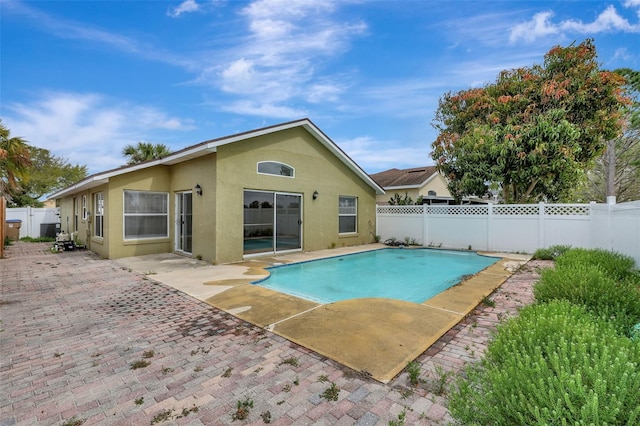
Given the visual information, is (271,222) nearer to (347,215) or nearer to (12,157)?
(347,215)

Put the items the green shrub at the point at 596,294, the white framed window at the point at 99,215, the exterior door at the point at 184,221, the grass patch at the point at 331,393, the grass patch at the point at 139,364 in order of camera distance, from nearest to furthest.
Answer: the grass patch at the point at 331,393
the grass patch at the point at 139,364
the green shrub at the point at 596,294
the exterior door at the point at 184,221
the white framed window at the point at 99,215

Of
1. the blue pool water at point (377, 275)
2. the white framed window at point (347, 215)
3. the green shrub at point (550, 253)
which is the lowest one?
the blue pool water at point (377, 275)

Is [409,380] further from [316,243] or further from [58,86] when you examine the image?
[58,86]

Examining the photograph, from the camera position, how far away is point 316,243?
13164 mm

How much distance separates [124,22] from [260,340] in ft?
36.6

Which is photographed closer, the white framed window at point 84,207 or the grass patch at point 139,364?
the grass patch at point 139,364

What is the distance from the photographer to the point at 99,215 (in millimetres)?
12062

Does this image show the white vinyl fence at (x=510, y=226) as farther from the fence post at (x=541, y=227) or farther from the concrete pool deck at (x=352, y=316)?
the concrete pool deck at (x=352, y=316)

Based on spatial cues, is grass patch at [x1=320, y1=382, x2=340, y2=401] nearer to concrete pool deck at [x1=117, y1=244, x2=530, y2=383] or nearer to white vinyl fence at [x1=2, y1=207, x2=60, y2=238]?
concrete pool deck at [x1=117, y1=244, x2=530, y2=383]

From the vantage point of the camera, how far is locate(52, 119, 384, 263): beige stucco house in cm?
998

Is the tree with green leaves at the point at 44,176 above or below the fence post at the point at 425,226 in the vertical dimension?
above

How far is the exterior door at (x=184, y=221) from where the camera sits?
11.3m

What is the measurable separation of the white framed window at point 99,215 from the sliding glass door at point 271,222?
5913 millimetres

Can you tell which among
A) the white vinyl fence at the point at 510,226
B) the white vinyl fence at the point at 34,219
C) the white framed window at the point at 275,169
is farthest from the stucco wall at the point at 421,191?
the white vinyl fence at the point at 34,219
